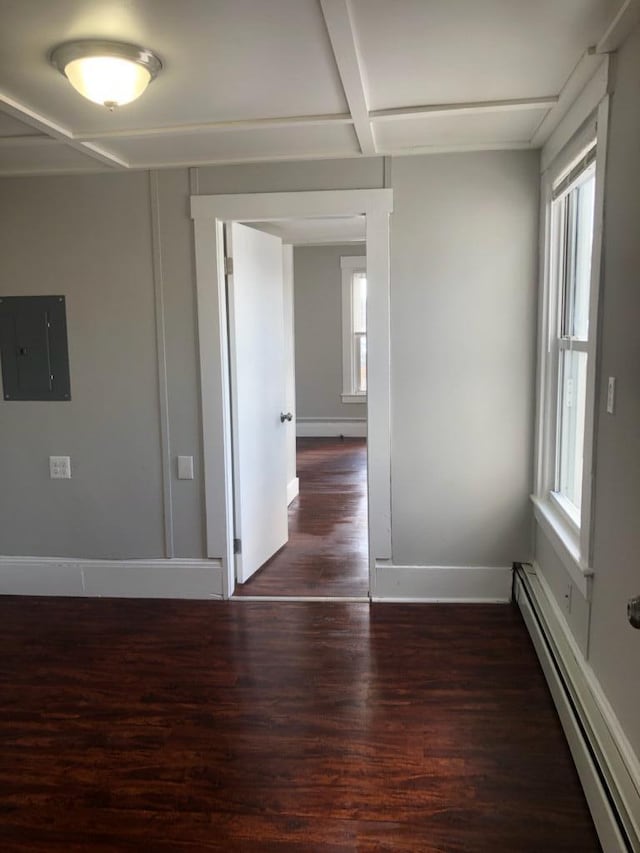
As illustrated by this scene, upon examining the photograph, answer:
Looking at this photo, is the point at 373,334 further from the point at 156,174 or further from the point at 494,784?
the point at 494,784

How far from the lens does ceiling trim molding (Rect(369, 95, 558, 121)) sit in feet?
8.46

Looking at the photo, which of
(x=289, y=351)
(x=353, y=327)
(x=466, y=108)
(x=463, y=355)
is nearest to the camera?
(x=466, y=108)

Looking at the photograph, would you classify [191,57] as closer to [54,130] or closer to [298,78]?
[298,78]

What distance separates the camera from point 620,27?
1.92 metres

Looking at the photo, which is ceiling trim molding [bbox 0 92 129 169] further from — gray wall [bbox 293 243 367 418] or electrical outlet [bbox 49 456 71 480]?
gray wall [bbox 293 243 367 418]

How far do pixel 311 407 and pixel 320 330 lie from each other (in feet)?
3.34

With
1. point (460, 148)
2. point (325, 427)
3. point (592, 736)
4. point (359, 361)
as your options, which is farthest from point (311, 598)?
point (359, 361)

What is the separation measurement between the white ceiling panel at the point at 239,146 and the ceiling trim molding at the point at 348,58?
18 centimetres

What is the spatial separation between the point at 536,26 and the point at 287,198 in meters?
1.63

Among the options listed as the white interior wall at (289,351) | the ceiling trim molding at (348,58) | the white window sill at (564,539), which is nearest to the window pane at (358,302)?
the white interior wall at (289,351)

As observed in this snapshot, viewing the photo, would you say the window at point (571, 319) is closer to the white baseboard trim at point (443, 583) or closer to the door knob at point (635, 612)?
the white baseboard trim at point (443, 583)

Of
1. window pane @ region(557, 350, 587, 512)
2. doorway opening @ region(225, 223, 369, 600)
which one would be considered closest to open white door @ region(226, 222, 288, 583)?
doorway opening @ region(225, 223, 369, 600)

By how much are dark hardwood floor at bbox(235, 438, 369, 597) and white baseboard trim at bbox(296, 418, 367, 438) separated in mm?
1421

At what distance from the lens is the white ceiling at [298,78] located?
185cm
